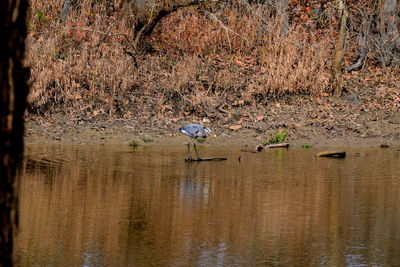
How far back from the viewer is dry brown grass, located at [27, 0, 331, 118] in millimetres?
17344

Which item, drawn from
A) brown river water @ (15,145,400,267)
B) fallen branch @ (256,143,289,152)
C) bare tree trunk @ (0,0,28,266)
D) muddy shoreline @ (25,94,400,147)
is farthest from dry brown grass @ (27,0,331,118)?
bare tree trunk @ (0,0,28,266)

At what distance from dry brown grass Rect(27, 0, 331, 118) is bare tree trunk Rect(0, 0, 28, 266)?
13649 mm

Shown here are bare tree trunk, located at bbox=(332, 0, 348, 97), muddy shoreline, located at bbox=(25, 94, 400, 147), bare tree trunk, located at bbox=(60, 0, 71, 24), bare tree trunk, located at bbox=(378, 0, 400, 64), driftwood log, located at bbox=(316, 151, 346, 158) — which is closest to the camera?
A: driftwood log, located at bbox=(316, 151, 346, 158)

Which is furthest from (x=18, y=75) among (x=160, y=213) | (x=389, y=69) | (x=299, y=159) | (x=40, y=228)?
(x=389, y=69)

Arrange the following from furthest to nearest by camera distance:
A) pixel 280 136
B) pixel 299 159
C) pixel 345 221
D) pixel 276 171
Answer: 1. pixel 280 136
2. pixel 299 159
3. pixel 276 171
4. pixel 345 221

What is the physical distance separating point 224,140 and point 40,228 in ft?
25.7

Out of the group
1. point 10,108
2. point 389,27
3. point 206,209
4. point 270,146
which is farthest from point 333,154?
point 10,108

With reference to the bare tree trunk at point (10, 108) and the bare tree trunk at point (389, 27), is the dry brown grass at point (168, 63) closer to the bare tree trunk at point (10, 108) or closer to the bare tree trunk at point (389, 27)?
the bare tree trunk at point (389, 27)

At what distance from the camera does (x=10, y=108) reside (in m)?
3.17

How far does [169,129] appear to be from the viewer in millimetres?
16391

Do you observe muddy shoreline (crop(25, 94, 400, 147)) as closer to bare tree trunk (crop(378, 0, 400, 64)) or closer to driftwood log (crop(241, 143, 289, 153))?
driftwood log (crop(241, 143, 289, 153))

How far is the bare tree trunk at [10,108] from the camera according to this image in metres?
3.15

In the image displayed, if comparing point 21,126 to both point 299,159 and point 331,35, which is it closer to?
point 299,159

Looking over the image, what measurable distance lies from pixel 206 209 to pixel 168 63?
33.8 feet
